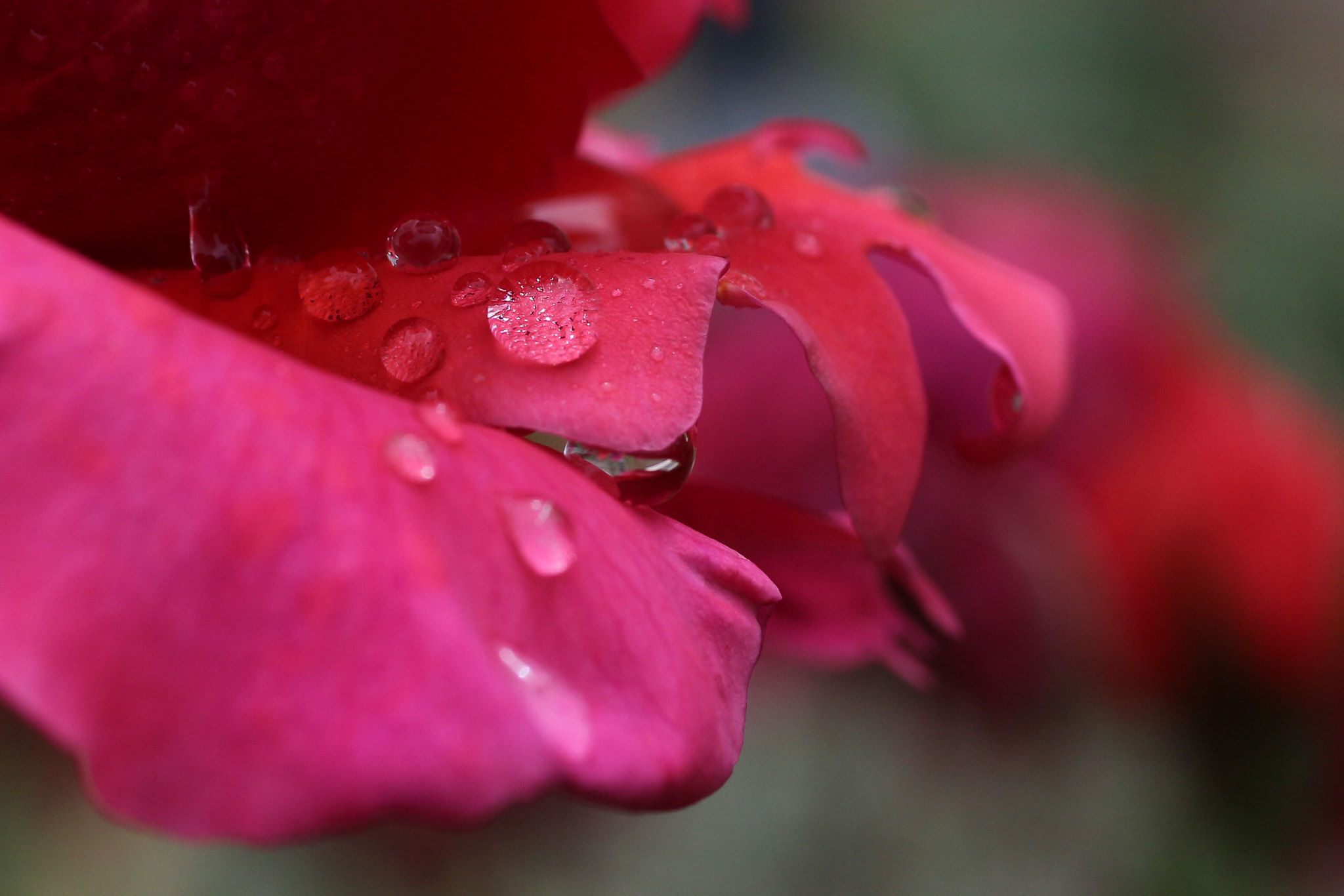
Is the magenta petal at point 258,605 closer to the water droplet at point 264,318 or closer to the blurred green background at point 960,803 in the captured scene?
the water droplet at point 264,318

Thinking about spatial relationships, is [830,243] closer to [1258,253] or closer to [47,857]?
[47,857]

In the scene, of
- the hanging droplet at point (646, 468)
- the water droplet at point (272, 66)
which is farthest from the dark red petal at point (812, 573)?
the water droplet at point (272, 66)

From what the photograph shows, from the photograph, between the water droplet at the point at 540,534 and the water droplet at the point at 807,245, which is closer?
the water droplet at the point at 540,534

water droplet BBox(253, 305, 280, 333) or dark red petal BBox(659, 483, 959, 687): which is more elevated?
water droplet BBox(253, 305, 280, 333)

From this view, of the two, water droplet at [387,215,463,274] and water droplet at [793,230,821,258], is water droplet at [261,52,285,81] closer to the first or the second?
water droplet at [387,215,463,274]

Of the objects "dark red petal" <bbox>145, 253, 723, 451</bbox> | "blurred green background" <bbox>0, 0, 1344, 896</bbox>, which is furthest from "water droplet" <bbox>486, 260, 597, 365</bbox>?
"blurred green background" <bbox>0, 0, 1344, 896</bbox>

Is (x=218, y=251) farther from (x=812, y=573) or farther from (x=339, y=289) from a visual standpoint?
(x=812, y=573)
